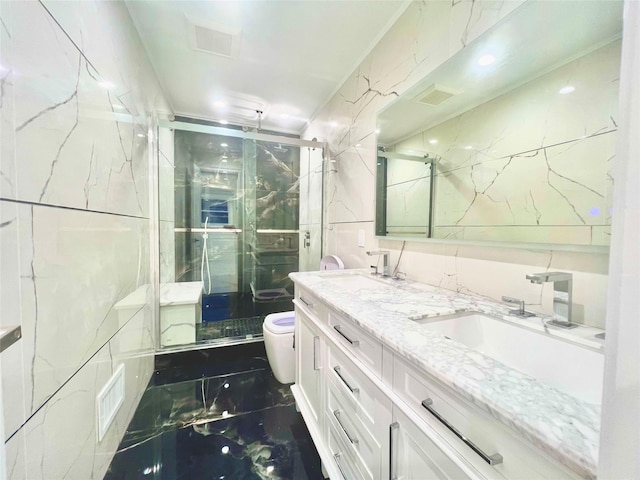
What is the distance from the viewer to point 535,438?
0.32 metres

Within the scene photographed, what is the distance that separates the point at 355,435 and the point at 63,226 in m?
1.17

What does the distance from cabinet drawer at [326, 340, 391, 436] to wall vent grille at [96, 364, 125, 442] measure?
958 millimetres

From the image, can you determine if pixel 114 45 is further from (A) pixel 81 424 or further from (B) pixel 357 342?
(B) pixel 357 342

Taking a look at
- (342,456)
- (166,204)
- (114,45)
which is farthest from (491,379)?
(166,204)

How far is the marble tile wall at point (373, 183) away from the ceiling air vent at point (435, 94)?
0.30 ft

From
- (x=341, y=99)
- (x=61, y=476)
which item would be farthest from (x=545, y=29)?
(x=61, y=476)

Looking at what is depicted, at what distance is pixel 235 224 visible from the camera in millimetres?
3002

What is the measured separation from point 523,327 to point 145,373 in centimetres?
211

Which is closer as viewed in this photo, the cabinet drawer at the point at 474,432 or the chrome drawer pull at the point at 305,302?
the cabinet drawer at the point at 474,432

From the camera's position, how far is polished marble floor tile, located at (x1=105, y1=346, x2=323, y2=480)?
1128 millimetres

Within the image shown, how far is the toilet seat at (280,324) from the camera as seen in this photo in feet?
5.51

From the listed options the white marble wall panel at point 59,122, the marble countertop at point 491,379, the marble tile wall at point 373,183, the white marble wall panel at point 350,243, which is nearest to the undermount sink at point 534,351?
the marble countertop at point 491,379

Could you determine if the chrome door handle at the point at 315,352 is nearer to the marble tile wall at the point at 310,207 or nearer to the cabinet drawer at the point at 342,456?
the cabinet drawer at the point at 342,456

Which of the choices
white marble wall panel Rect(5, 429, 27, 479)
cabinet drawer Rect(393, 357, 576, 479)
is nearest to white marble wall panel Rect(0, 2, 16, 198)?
white marble wall panel Rect(5, 429, 27, 479)
